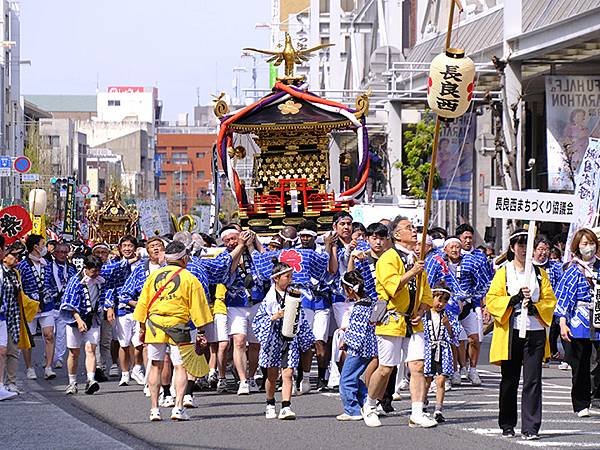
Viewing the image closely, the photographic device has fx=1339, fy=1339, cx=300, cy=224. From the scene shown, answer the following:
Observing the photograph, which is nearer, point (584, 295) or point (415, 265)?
point (415, 265)

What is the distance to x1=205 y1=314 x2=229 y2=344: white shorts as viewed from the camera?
605 inches

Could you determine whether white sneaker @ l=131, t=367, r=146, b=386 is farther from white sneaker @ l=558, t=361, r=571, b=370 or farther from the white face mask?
white sneaker @ l=558, t=361, r=571, b=370

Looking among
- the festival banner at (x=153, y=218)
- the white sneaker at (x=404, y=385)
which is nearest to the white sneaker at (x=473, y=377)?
the white sneaker at (x=404, y=385)

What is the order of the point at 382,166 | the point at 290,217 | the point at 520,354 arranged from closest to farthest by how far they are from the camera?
the point at 520,354 < the point at 290,217 < the point at 382,166

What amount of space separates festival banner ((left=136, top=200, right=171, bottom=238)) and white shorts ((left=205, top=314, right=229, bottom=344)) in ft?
31.0

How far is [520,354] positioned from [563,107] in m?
20.5

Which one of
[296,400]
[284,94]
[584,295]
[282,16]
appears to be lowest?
[296,400]

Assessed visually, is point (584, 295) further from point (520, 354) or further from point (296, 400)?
point (296, 400)

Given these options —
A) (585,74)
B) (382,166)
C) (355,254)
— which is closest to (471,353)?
(355,254)

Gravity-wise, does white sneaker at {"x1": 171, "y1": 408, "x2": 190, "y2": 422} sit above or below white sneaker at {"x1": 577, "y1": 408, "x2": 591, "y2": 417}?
above

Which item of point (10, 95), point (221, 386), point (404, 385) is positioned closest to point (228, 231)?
point (221, 386)

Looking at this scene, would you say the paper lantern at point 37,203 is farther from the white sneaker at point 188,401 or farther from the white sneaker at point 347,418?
the white sneaker at point 347,418

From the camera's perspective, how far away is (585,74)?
35344mm

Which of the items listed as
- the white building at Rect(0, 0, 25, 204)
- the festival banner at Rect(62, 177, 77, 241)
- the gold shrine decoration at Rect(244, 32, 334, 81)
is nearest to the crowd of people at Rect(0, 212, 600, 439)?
the gold shrine decoration at Rect(244, 32, 334, 81)
